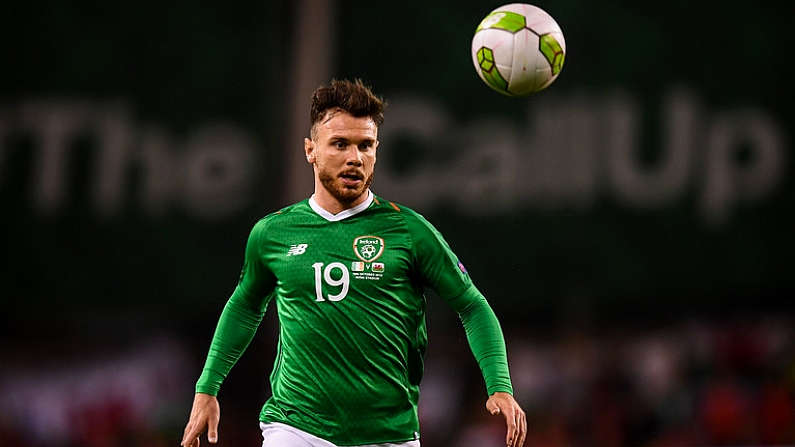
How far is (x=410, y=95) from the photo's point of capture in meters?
9.38

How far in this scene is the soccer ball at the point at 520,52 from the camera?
4.73 metres

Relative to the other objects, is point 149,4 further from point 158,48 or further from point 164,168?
point 164,168

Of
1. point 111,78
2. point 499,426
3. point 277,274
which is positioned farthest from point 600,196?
point 277,274

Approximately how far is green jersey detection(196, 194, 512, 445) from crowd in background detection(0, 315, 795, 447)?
5209mm

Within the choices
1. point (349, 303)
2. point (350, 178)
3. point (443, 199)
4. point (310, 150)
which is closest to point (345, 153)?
point (350, 178)

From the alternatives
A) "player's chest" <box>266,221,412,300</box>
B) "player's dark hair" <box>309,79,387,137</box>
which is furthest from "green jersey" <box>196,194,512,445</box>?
"player's dark hair" <box>309,79,387,137</box>

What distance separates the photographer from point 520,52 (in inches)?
186

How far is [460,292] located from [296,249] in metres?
0.63

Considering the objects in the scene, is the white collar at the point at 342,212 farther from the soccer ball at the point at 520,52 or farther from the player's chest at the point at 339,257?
the soccer ball at the point at 520,52

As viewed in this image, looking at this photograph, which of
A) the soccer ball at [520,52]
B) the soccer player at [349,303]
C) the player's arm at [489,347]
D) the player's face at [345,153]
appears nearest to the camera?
the player's arm at [489,347]

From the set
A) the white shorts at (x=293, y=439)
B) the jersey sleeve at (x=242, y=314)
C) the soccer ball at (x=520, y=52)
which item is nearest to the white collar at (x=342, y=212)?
the jersey sleeve at (x=242, y=314)

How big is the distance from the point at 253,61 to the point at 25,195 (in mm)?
→ 2307

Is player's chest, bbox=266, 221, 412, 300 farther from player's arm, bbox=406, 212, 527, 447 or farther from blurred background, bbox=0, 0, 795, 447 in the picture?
blurred background, bbox=0, 0, 795, 447

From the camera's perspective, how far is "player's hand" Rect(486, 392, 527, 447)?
11.5 feet
